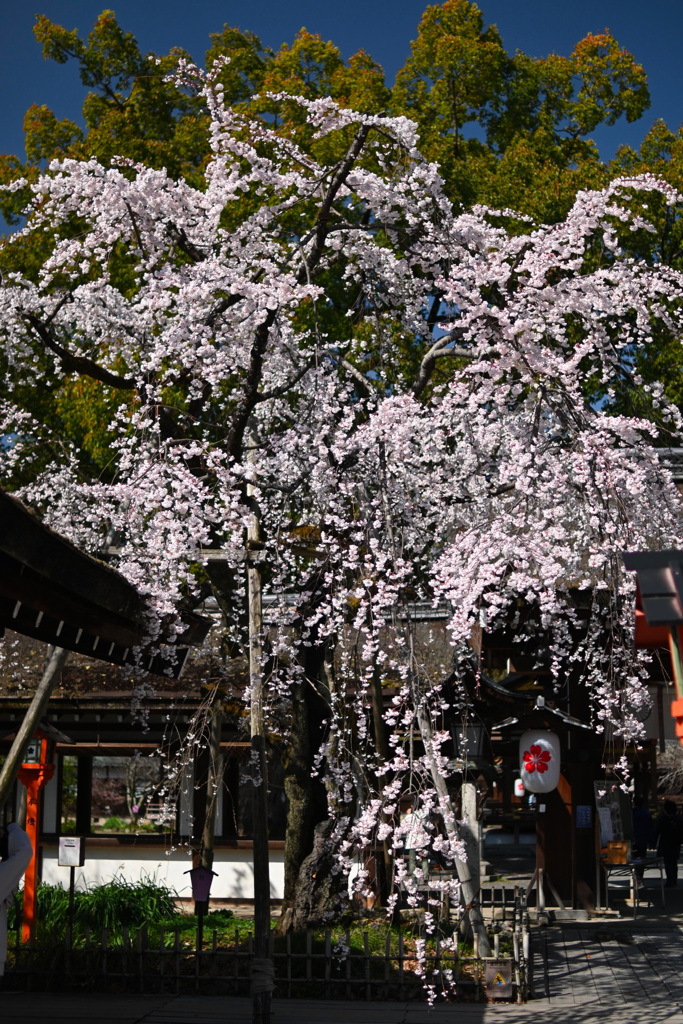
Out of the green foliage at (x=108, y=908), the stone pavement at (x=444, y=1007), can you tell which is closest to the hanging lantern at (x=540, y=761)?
the stone pavement at (x=444, y=1007)

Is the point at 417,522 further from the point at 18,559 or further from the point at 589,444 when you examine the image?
the point at 18,559

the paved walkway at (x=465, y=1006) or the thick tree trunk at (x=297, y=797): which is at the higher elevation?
the thick tree trunk at (x=297, y=797)

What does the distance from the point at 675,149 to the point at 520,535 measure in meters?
11.7

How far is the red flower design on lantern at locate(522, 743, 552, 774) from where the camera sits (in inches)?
550

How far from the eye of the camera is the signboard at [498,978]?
9.70m

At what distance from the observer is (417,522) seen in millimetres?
10234

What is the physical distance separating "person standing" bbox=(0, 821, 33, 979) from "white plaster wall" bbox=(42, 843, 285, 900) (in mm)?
10245

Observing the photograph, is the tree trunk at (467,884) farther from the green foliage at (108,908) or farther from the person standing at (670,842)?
the person standing at (670,842)

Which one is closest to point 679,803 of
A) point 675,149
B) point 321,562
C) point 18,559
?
point 675,149

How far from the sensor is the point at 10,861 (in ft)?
19.2

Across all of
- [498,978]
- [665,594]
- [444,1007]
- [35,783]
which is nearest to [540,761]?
[498,978]

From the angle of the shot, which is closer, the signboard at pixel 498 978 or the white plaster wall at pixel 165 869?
the signboard at pixel 498 978

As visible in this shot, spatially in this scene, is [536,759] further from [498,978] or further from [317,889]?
[498,978]

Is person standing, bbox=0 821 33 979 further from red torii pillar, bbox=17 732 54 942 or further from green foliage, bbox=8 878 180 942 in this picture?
green foliage, bbox=8 878 180 942
